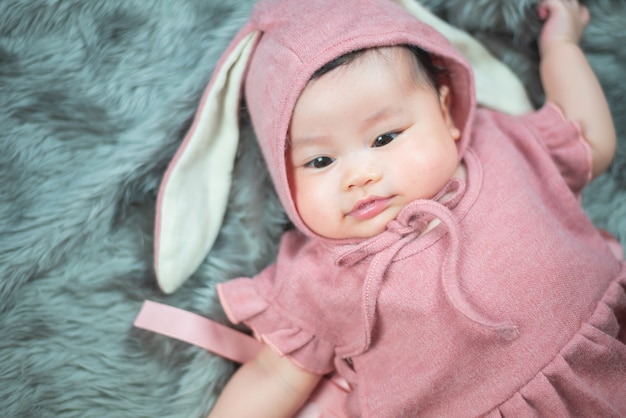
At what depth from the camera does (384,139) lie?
3.63 feet

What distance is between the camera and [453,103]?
1.31m

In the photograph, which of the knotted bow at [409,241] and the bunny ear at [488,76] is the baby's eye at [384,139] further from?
the bunny ear at [488,76]

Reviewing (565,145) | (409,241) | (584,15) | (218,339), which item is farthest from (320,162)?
(584,15)

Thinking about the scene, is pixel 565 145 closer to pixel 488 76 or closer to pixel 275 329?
pixel 488 76

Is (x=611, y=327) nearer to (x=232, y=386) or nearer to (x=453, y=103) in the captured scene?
(x=453, y=103)

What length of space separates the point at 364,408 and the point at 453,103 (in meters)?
0.67

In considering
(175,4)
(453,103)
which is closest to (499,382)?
(453,103)

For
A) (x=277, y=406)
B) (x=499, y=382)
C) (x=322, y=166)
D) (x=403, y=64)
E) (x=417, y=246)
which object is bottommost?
(x=277, y=406)

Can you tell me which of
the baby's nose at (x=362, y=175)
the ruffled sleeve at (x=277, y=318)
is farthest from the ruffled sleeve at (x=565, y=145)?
the ruffled sleeve at (x=277, y=318)

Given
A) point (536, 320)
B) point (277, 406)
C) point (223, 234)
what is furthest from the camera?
point (223, 234)

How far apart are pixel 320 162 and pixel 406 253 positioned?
24 centimetres

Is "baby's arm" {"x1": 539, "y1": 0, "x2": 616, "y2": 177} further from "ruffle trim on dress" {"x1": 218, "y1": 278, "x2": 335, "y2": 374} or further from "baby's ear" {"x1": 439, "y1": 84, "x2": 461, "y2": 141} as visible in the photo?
"ruffle trim on dress" {"x1": 218, "y1": 278, "x2": 335, "y2": 374}

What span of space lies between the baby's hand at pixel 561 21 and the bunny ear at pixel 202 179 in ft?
2.30

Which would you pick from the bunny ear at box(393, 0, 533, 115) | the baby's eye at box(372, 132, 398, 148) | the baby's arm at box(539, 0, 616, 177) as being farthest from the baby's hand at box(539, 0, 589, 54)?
the baby's eye at box(372, 132, 398, 148)
